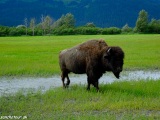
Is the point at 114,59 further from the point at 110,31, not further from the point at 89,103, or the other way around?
the point at 110,31

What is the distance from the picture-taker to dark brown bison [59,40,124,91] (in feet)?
39.9

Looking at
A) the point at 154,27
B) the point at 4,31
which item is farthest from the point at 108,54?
the point at 154,27

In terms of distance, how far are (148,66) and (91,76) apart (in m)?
9.51

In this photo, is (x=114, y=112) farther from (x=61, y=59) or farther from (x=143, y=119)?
(x=61, y=59)

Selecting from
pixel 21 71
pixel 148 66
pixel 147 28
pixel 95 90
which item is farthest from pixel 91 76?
pixel 147 28

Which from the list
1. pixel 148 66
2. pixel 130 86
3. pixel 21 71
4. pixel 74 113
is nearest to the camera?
pixel 74 113

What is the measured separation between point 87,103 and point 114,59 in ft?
6.53

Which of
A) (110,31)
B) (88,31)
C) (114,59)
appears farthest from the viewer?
(110,31)

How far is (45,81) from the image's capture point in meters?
16.3

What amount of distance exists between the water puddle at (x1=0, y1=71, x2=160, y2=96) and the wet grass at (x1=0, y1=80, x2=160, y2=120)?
4.27ft

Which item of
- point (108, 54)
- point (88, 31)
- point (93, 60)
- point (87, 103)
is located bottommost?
point (88, 31)

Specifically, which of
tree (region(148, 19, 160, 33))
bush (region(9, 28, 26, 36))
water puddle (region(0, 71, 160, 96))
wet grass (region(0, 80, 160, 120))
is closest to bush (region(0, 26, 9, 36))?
bush (region(9, 28, 26, 36))

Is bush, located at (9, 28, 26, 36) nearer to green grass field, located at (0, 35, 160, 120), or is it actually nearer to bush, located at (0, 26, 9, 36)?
bush, located at (0, 26, 9, 36)

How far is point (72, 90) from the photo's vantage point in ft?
44.2
